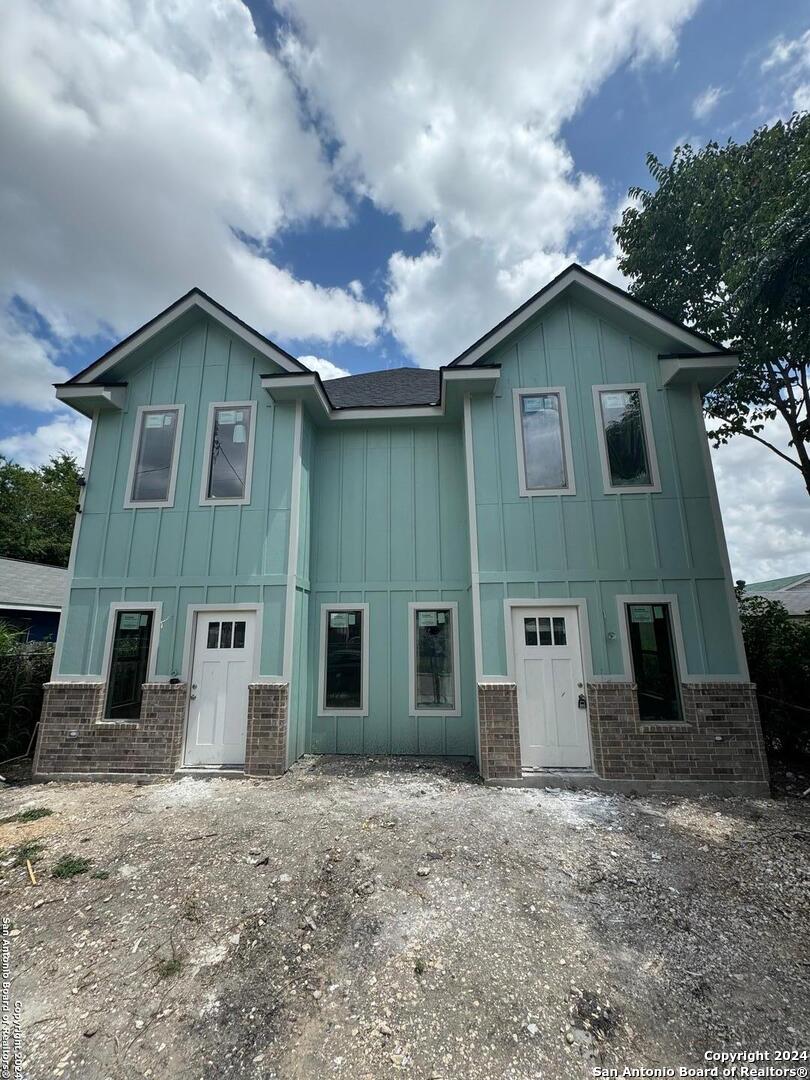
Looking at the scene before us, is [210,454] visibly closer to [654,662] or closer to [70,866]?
[70,866]

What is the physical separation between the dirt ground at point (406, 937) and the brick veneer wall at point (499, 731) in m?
0.59

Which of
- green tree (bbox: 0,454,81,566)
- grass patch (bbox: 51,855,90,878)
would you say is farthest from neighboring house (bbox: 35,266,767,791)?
green tree (bbox: 0,454,81,566)

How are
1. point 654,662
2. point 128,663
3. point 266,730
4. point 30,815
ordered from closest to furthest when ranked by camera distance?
point 30,815
point 654,662
point 266,730
point 128,663

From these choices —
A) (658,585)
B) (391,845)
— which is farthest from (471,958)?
(658,585)

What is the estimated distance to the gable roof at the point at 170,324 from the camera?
7.13m

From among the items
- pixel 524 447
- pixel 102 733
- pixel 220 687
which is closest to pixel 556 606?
pixel 524 447

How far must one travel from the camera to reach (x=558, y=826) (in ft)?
15.1

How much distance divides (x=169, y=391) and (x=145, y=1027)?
25.2ft

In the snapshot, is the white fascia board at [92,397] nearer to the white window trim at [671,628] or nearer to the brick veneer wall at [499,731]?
the brick veneer wall at [499,731]

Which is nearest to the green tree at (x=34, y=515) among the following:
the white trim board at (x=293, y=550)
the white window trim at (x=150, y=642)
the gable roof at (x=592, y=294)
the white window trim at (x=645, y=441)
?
the white window trim at (x=150, y=642)

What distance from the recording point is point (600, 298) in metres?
6.84

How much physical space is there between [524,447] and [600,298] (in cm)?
268

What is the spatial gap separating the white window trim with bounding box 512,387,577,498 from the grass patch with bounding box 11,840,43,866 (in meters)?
6.98

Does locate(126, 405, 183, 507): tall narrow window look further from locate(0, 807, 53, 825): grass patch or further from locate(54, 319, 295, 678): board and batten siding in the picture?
locate(0, 807, 53, 825): grass patch
